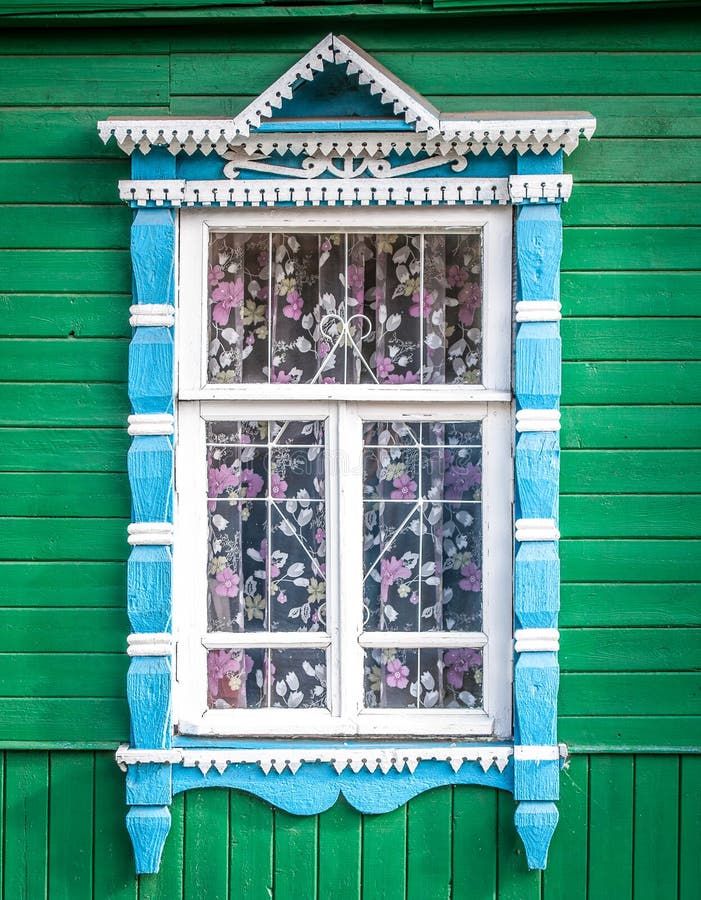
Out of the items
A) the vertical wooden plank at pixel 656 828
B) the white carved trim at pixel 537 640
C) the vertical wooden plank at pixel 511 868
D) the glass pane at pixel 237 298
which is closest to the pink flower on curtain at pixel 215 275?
the glass pane at pixel 237 298

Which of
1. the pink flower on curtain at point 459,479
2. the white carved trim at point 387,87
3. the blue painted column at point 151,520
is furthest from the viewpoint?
the pink flower on curtain at point 459,479

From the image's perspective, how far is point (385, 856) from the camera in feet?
8.87

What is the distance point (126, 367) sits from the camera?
275 cm

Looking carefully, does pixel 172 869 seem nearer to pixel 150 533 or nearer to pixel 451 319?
pixel 150 533

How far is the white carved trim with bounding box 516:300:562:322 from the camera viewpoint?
265 centimetres

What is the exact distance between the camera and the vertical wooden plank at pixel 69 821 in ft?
9.01

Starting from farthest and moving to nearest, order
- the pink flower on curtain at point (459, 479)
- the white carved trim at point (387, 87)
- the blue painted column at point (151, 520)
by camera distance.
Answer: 1. the pink flower on curtain at point (459, 479)
2. the blue painted column at point (151, 520)
3. the white carved trim at point (387, 87)

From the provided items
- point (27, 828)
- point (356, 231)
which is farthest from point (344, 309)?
point (27, 828)

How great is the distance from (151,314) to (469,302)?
3.06ft

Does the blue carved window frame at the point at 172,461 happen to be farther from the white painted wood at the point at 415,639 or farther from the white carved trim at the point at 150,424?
the white painted wood at the point at 415,639

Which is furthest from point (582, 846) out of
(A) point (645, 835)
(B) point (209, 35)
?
(B) point (209, 35)

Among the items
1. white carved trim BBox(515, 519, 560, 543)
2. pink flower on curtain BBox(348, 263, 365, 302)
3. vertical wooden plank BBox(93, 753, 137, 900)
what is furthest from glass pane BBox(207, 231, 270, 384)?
vertical wooden plank BBox(93, 753, 137, 900)

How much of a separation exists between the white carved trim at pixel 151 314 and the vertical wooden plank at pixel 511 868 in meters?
1.71

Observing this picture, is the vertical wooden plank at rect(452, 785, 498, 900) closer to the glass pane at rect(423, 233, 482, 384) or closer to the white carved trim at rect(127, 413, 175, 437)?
the glass pane at rect(423, 233, 482, 384)
